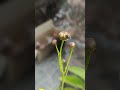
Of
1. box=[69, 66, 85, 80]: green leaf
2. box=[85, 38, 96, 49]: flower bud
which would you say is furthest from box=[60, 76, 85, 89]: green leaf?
box=[85, 38, 96, 49]: flower bud

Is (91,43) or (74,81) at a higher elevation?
(91,43)

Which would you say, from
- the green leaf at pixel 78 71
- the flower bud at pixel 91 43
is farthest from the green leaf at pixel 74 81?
the flower bud at pixel 91 43

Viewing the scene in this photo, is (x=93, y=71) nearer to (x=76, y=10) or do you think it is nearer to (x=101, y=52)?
(x=101, y=52)

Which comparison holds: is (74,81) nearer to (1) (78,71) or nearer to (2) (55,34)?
(1) (78,71)

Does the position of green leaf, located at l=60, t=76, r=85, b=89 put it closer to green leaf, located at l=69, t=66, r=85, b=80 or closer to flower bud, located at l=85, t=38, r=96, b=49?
green leaf, located at l=69, t=66, r=85, b=80

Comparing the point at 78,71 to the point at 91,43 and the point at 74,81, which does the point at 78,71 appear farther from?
the point at 91,43

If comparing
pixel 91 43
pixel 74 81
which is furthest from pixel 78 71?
pixel 91 43

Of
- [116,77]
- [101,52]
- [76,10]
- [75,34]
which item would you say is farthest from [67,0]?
[116,77]

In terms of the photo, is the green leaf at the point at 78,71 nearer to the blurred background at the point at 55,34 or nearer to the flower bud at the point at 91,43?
the blurred background at the point at 55,34

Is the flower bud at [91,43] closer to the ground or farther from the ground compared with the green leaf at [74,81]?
farther from the ground
